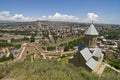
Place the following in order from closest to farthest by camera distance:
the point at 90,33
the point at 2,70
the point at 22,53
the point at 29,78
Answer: the point at 29,78 < the point at 2,70 < the point at 90,33 < the point at 22,53

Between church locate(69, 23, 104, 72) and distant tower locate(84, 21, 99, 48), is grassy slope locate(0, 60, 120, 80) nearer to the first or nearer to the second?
church locate(69, 23, 104, 72)

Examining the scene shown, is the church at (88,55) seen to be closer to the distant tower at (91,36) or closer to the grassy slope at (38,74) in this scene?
the distant tower at (91,36)

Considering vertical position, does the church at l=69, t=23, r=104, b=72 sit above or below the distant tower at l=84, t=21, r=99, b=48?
below

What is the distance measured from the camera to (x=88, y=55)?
1600cm

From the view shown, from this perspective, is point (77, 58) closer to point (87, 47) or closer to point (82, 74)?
point (87, 47)

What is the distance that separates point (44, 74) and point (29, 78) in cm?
65

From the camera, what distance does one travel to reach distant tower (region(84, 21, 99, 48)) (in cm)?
1711

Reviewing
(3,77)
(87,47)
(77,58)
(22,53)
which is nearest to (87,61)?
(77,58)

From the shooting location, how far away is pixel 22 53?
25.5 m

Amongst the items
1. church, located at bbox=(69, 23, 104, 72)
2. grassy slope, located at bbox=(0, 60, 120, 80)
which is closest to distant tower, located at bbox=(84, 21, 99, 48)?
church, located at bbox=(69, 23, 104, 72)

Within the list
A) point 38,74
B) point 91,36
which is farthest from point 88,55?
point 38,74

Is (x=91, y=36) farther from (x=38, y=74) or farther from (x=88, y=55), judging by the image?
(x=38, y=74)

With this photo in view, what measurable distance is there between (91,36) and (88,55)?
6.88 feet

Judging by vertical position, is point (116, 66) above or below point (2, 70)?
below
